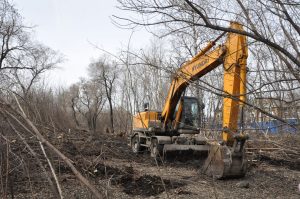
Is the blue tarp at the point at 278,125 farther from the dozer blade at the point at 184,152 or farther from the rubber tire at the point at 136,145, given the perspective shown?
the rubber tire at the point at 136,145

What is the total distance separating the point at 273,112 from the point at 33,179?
8.48ft

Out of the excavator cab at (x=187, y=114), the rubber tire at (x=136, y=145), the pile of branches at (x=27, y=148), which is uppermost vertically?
the excavator cab at (x=187, y=114)

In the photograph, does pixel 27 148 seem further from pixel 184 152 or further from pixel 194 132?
pixel 194 132

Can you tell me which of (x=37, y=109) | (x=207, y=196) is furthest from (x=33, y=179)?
(x=207, y=196)

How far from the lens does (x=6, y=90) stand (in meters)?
2.25

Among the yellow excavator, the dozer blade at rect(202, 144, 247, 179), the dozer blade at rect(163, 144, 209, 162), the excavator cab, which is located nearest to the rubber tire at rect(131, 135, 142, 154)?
the yellow excavator

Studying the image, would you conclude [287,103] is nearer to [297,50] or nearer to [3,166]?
[297,50]

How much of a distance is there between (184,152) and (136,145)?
4110mm

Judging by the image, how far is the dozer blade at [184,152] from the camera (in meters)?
11.1

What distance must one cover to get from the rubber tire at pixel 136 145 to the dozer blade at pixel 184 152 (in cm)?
322

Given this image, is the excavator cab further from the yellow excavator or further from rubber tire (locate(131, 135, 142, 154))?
rubber tire (locate(131, 135, 142, 154))

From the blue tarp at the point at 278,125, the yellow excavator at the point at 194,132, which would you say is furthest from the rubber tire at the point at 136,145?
the blue tarp at the point at 278,125

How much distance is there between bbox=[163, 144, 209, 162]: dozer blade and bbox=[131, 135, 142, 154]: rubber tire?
322cm

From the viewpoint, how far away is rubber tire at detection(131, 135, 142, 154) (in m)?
14.3
